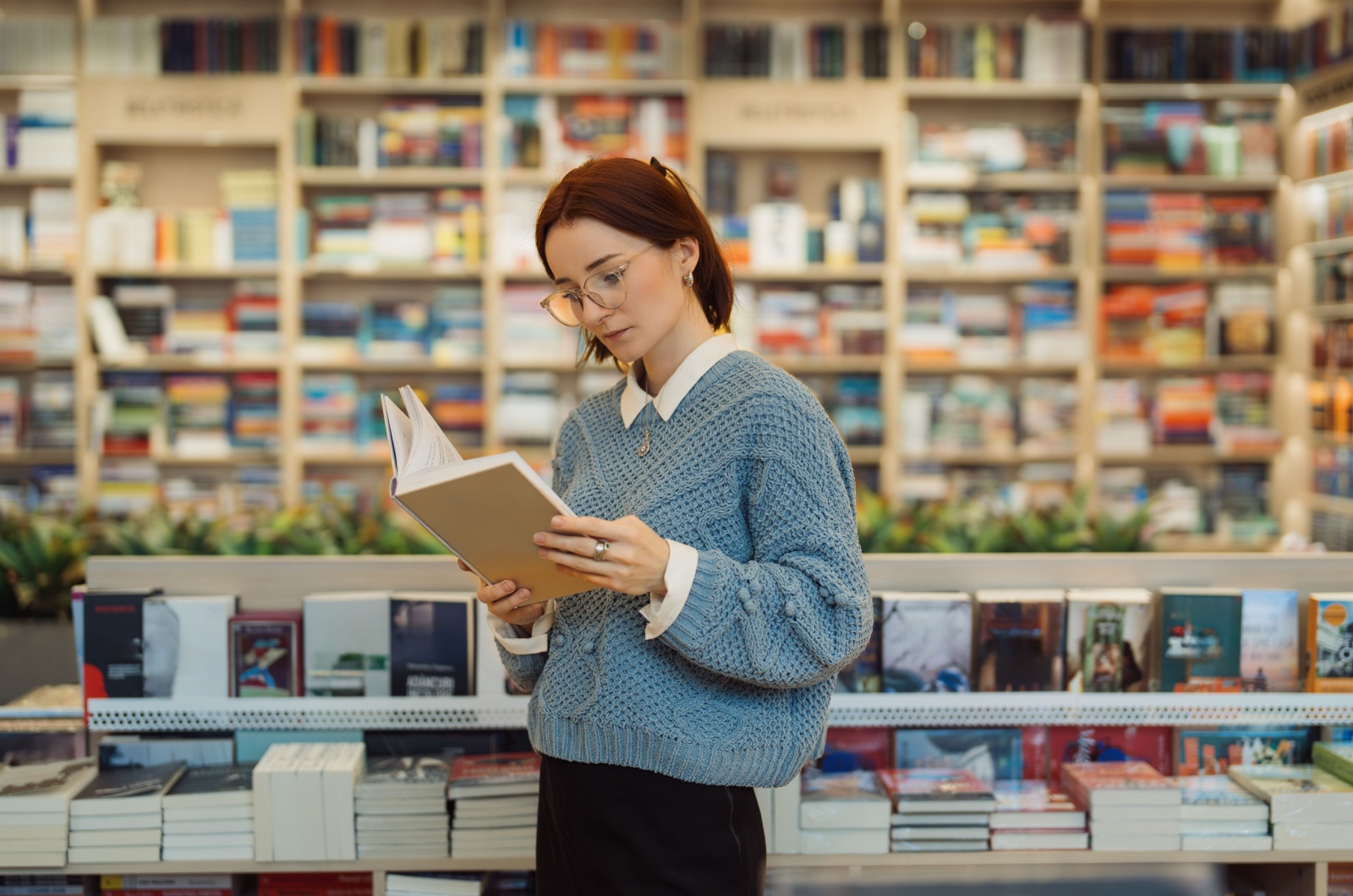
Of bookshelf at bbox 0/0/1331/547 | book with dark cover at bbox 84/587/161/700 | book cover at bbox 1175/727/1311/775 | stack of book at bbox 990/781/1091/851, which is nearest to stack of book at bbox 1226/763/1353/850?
book cover at bbox 1175/727/1311/775

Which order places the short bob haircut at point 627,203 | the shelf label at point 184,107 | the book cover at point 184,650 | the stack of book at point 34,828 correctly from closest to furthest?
the short bob haircut at point 627,203 → the stack of book at point 34,828 → the book cover at point 184,650 → the shelf label at point 184,107

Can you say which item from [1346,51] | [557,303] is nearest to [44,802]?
[557,303]

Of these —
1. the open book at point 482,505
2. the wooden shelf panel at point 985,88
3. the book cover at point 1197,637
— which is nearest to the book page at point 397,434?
the open book at point 482,505

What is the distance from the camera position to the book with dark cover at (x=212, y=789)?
175 cm

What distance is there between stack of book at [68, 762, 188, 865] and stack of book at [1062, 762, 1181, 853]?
4.92 ft

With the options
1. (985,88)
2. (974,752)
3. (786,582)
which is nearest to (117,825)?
(786,582)

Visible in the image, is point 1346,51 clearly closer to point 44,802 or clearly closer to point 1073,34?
point 1073,34

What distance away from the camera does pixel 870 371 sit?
472 centimetres

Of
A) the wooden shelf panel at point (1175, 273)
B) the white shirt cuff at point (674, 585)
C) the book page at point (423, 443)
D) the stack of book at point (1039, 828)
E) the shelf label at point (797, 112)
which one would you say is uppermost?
the shelf label at point (797, 112)

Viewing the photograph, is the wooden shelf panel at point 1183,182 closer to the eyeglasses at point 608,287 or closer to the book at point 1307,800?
the book at point 1307,800

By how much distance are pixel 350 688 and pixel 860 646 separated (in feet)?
3.48

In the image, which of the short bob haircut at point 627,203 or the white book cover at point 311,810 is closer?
the short bob haircut at point 627,203

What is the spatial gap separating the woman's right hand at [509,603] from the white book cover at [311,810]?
0.66m

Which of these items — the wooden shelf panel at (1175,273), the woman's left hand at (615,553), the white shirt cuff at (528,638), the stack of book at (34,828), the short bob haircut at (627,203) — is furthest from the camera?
the wooden shelf panel at (1175,273)
